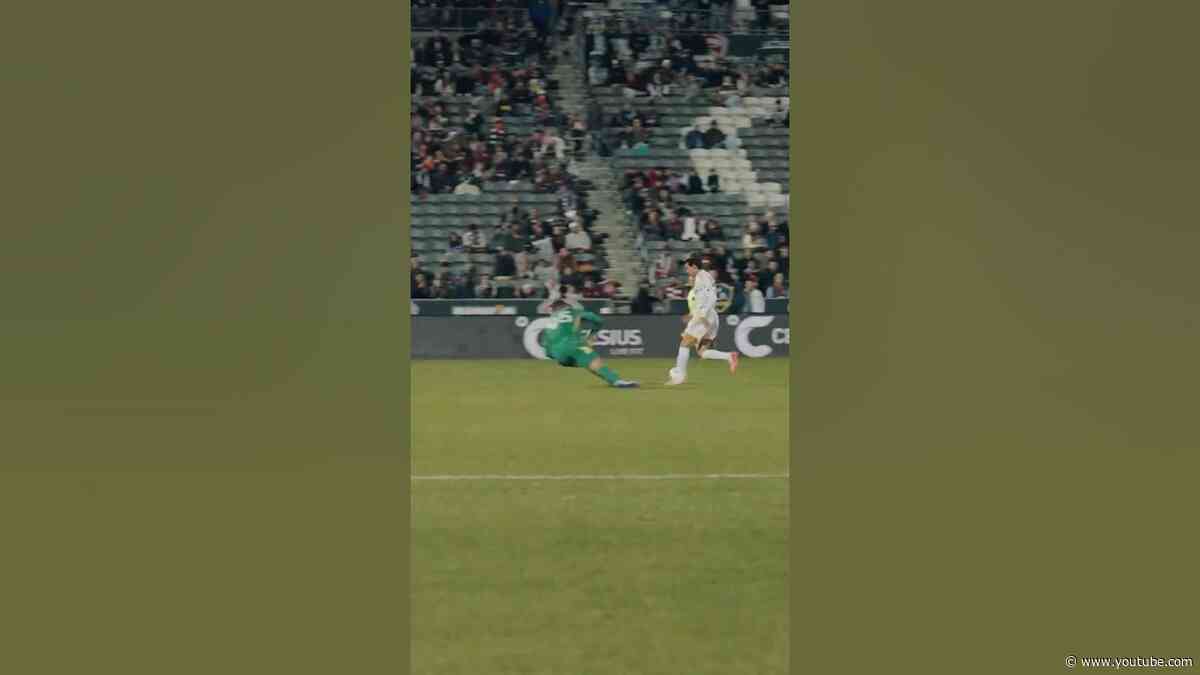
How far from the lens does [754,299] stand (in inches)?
965

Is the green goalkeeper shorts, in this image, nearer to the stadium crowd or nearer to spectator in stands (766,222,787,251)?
the stadium crowd

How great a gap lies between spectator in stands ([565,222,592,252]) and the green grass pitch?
38.3 ft

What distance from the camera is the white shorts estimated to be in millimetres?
18756

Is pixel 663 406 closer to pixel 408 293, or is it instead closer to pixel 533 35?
pixel 408 293

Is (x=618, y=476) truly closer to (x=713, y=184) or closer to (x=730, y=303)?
(x=730, y=303)

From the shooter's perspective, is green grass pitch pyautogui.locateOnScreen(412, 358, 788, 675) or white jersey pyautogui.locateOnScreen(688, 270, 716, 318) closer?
green grass pitch pyautogui.locateOnScreen(412, 358, 788, 675)

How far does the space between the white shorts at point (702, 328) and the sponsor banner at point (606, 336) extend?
4.62 metres

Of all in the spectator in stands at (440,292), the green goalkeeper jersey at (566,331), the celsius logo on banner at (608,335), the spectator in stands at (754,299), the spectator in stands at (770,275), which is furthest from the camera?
the spectator in stands at (770,275)

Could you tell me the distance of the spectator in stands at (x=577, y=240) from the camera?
26.6 m

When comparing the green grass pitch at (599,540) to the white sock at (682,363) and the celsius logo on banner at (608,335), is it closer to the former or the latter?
the white sock at (682,363)

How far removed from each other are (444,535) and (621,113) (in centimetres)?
2272

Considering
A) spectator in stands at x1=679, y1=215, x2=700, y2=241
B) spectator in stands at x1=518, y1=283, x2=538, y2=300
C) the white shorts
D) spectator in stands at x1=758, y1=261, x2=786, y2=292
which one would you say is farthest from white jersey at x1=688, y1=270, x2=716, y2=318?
spectator in stands at x1=679, y1=215, x2=700, y2=241

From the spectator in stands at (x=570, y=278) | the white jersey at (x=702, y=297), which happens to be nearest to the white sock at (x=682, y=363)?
the white jersey at (x=702, y=297)

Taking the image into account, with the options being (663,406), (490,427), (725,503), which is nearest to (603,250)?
(663,406)
